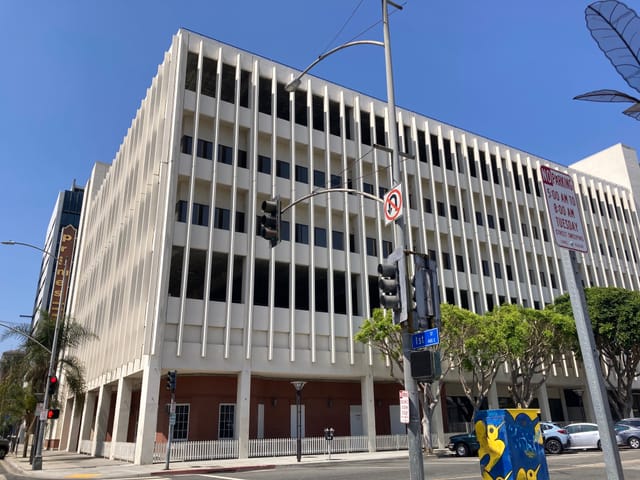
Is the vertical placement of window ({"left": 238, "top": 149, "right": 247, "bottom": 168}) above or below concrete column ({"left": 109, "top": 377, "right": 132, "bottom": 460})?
above

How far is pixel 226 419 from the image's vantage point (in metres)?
29.6

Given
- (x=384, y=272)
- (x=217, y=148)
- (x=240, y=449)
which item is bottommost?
(x=240, y=449)

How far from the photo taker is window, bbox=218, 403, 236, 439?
1152 inches

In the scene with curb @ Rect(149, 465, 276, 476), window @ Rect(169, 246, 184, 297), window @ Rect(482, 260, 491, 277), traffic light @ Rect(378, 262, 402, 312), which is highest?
window @ Rect(482, 260, 491, 277)

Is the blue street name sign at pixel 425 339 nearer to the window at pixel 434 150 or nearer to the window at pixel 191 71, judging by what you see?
the window at pixel 191 71

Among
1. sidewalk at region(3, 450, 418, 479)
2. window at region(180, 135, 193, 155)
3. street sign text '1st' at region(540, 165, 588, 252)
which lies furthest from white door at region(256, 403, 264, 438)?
street sign text '1st' at region(540, 165, 588, 252)

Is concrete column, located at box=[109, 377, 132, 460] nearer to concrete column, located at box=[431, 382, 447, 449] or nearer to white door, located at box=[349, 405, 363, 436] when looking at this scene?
white door, located at box=[349, 405, 363, 436]

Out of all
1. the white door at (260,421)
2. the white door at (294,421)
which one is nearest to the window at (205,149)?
the white door at (260,421)

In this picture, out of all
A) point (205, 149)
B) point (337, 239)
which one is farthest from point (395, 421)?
point (205, 149)

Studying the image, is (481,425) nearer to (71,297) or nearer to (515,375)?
(515,375)

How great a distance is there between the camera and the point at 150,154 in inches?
1347

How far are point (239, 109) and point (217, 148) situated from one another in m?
3.51

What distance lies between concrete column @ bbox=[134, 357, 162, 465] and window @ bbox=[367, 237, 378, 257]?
16857mm

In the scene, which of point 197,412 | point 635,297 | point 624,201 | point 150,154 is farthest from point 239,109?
point 624,201
